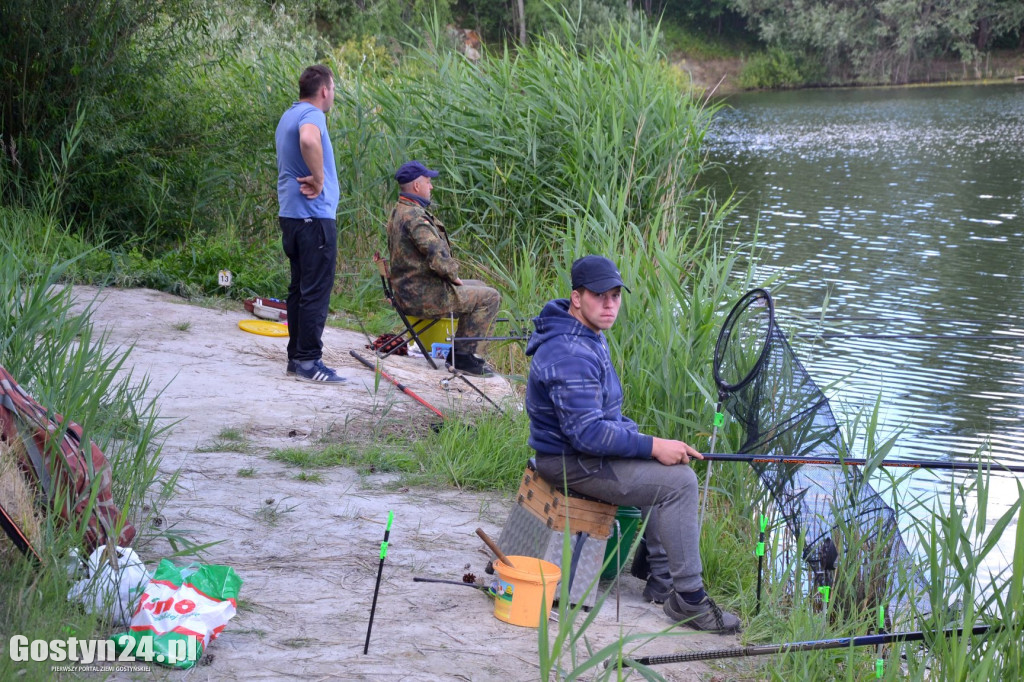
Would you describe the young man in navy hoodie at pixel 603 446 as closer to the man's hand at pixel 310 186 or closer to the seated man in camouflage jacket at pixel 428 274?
the man's hand at pixel 310 186

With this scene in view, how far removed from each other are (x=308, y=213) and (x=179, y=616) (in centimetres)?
317

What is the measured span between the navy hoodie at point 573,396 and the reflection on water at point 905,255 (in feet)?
6.31

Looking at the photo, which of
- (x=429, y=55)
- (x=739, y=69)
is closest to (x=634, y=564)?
(x=429, y=55)

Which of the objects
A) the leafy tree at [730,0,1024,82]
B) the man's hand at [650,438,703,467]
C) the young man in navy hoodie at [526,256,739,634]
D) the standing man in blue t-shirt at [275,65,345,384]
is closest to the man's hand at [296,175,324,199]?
the standing man in blue t-shirt at [275,65,345,384]

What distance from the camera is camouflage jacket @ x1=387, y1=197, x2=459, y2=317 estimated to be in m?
6.15

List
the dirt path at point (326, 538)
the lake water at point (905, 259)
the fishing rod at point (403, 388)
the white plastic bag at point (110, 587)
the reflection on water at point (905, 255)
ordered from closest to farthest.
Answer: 1. the white plastic bag at point (110, 587)
2. the dirt path at point (326, 538)
3. the fishing rod at point (403, 388)
4. the lake water at point (905, 259)
5. the reflection on water at point (905, 255)

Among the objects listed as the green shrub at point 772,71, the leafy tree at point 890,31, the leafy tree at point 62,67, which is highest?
the leafy tree at point 890,31

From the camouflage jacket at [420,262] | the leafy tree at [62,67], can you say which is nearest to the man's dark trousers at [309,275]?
the camouflage jacket at [420,262]

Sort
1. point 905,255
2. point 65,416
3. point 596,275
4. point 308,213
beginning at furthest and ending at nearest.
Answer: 1. point 905,255
2. point 308,213
3. point 596,275
4. point 65,416

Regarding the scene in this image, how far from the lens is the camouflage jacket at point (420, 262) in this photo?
6.15m

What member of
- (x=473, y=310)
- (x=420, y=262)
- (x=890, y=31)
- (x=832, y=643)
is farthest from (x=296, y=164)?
(x=890, y=31)

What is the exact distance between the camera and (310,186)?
5477 mm

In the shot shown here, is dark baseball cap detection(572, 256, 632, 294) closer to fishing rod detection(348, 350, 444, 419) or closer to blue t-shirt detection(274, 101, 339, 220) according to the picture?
fishing rod detection(348, 350, 444, 419)

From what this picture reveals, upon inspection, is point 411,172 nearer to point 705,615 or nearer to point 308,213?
point 308,213
